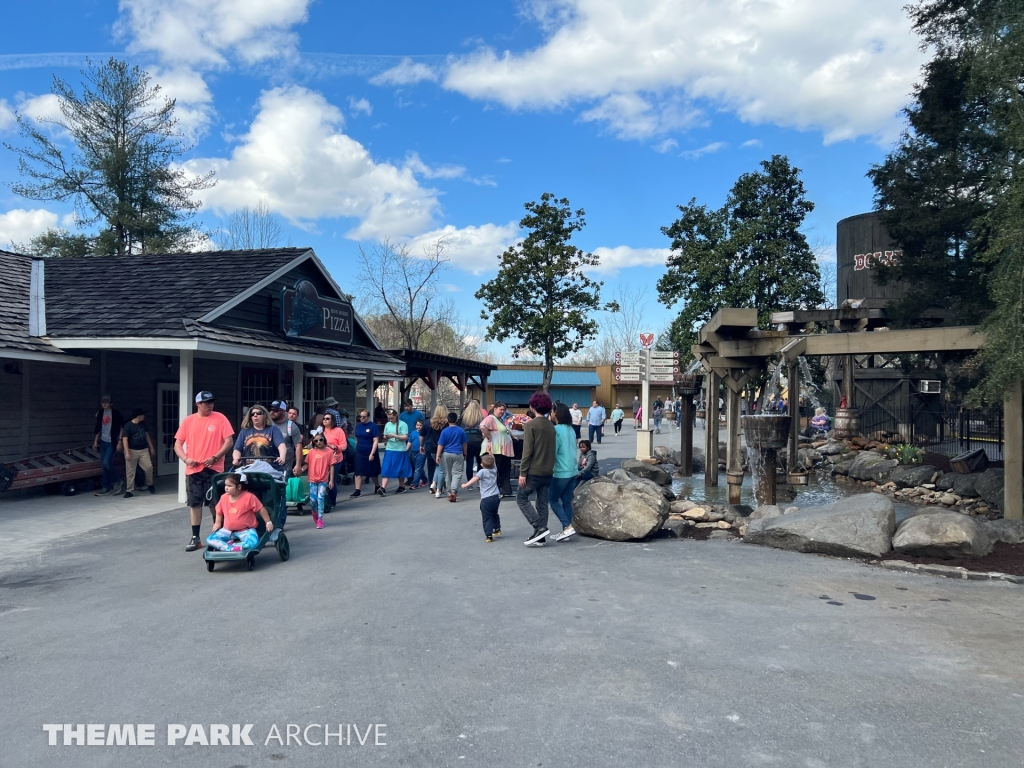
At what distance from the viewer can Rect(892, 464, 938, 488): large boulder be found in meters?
15.5

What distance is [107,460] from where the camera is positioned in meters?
13.5

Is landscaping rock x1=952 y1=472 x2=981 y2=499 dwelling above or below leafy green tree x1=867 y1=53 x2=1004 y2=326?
below

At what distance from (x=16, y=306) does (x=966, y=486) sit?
56.7 ft

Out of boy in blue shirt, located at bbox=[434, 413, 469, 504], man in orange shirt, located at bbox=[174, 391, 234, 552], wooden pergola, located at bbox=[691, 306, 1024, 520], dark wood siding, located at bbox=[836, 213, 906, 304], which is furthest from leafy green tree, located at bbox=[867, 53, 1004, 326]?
dark wood siding, located at bbox=[836, 213, 906, 304]

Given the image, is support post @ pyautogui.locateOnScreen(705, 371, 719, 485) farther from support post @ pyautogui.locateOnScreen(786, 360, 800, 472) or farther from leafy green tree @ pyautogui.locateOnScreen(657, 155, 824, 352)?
leafy green tree @ pyautogui.locateOnScreen(657, 155, 824, 352)

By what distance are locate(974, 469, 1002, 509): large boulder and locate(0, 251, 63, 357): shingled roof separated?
1573cm

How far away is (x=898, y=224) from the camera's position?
46.6 feet

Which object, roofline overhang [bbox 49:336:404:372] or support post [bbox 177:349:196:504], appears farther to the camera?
support post [bbox 177:349:196:504]

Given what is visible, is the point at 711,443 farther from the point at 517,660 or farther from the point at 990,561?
the point at 517,660

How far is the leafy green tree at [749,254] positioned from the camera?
24.0 meters

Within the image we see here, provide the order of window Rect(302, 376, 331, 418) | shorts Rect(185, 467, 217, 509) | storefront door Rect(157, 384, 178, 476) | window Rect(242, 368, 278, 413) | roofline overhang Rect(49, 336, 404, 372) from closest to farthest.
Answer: shorts Rect(185, 467, 217, 509), roofline overhang Rect(49, 336, 404, 372), storefront door Rect(157, 384, 178, 476), window Rect(242, 368, 278, 413), window Rect(302, 376, 331, 418)

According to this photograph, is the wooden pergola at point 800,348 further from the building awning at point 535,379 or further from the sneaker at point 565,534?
the building awning at point 535,379

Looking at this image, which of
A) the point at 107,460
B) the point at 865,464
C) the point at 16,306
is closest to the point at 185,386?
the point at 107,460

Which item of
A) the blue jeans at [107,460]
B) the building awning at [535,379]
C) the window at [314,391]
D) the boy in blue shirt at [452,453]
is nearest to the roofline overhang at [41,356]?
the blue jeans at [107,460]
